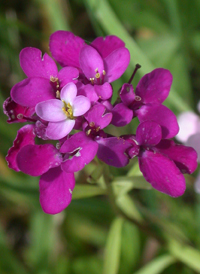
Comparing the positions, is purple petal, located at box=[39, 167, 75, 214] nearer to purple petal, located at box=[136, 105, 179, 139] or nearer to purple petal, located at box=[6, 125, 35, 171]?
purple petal, located at box=[6, 125, 35, 171]

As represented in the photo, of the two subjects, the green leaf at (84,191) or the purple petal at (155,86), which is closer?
the purple petal at (155,86)

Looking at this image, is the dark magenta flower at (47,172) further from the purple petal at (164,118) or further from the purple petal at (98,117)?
the purple petal at (164,118)

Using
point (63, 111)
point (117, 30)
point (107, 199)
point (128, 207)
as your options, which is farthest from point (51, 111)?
point (107, 199)

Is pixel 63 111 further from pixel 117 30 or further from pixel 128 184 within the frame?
pixel 117 30

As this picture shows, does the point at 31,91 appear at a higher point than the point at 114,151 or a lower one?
higher

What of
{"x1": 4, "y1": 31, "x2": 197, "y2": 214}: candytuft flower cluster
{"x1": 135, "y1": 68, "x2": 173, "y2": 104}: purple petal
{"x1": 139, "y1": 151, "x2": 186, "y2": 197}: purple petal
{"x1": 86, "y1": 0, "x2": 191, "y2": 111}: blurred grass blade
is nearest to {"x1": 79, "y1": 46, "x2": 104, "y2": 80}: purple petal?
{"x1": 4, "y1": 31, "x2": 197, "y2": 214}: candytuft flower cluster

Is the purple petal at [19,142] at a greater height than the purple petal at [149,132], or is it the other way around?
the purple petal at [19,142]

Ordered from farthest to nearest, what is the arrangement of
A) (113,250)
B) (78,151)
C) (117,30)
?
1. (117,30)
2. (113,250)
3. (78,151)

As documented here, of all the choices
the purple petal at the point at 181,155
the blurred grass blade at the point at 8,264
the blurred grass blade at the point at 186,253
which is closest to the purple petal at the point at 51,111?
the purple petal at the point at 181,155

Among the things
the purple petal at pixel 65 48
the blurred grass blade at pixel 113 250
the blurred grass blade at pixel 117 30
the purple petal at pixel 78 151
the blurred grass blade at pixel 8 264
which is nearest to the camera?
the purple petal at pixel 78 151
